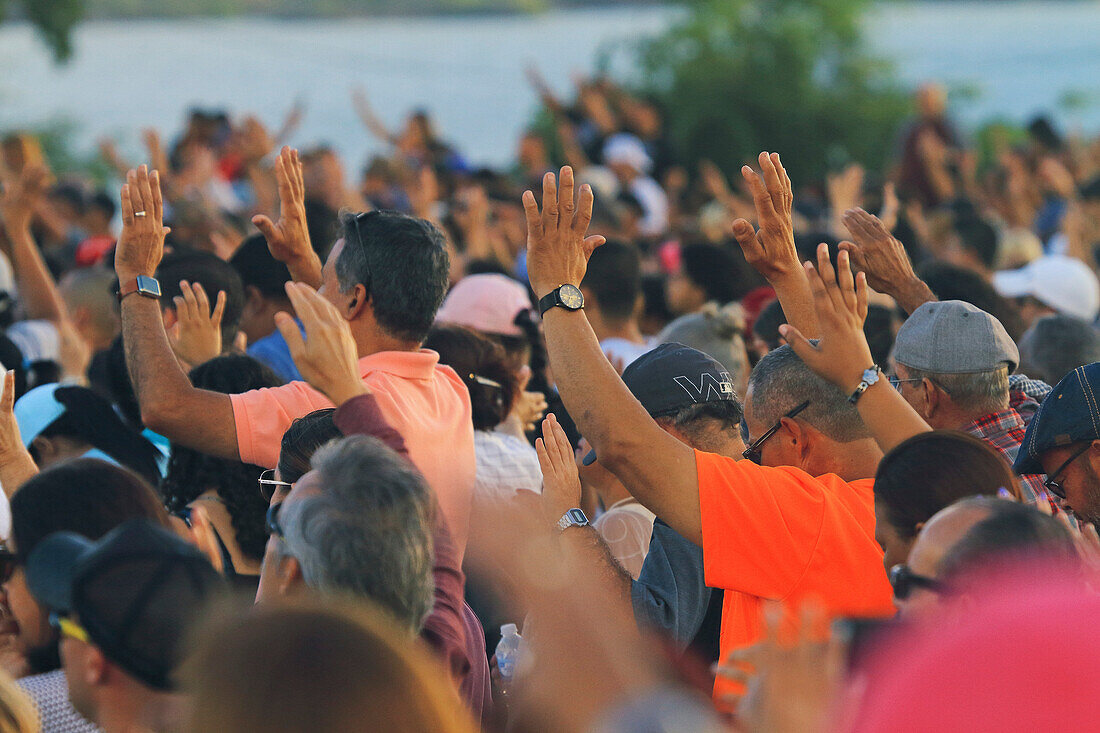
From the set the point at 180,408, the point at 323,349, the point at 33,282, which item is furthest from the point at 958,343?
the point at 33,282

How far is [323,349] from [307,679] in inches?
41.8

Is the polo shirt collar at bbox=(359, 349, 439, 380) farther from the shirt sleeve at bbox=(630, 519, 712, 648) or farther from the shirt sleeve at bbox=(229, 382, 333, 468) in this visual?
the shirt sleeve at bbox=(630, 519, 712, 648)

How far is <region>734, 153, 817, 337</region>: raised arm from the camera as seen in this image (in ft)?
11.6

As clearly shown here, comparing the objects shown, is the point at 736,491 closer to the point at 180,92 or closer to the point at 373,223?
the point at 373,223

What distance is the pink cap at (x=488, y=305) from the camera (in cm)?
530

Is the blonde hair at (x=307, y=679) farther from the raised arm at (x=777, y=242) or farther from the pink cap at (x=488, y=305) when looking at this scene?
the pink cap at (x=488, y=305)

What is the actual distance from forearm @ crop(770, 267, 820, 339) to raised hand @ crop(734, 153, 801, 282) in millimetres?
22

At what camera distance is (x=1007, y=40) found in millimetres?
17875

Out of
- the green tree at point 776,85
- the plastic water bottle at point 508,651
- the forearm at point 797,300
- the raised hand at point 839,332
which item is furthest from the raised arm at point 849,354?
the green tree at point 776,85

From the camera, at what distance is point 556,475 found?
10.0ft

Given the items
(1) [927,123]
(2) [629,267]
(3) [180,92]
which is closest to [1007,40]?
(1) [927,123]

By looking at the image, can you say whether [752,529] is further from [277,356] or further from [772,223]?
[277,356]

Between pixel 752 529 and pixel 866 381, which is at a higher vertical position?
pixel 866 381

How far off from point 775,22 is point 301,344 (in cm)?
1430
